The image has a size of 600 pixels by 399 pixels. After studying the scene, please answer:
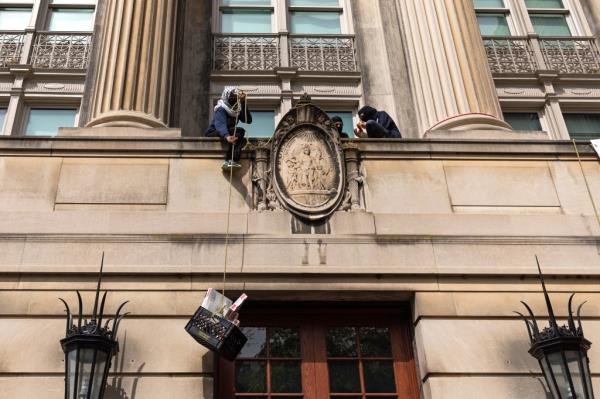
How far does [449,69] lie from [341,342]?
5950 mm

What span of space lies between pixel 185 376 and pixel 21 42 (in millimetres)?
10985

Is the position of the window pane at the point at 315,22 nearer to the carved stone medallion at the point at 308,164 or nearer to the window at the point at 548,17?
the window at the point at 548,17

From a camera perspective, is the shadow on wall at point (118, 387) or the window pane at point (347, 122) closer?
the shadow on wall at point (118, 387)

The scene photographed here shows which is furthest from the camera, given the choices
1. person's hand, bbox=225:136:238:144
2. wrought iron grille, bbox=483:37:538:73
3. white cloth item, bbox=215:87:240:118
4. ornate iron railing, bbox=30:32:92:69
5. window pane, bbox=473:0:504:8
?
window pane, bbox=473:0:504:8

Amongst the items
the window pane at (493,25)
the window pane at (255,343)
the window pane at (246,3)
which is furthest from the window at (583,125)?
the window pane at (255,343)

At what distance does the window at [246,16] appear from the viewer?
53.7 feet

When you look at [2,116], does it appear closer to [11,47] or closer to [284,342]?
[11,47]

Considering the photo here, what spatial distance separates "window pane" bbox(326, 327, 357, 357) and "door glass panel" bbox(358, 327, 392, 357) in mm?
126

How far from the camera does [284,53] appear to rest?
1570 cm

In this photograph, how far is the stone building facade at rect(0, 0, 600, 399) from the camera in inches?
335

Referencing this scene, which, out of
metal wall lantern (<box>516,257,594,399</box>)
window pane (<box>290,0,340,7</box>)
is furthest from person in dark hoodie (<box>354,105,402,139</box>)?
window pane (<box>290,0,340,7</box>)

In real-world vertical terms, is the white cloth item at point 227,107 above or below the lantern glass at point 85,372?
above

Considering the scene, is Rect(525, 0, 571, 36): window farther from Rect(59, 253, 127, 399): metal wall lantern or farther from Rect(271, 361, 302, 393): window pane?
Rect(59, 253, 127, 399): metal wall lantern

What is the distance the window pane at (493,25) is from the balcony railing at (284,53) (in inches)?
150
